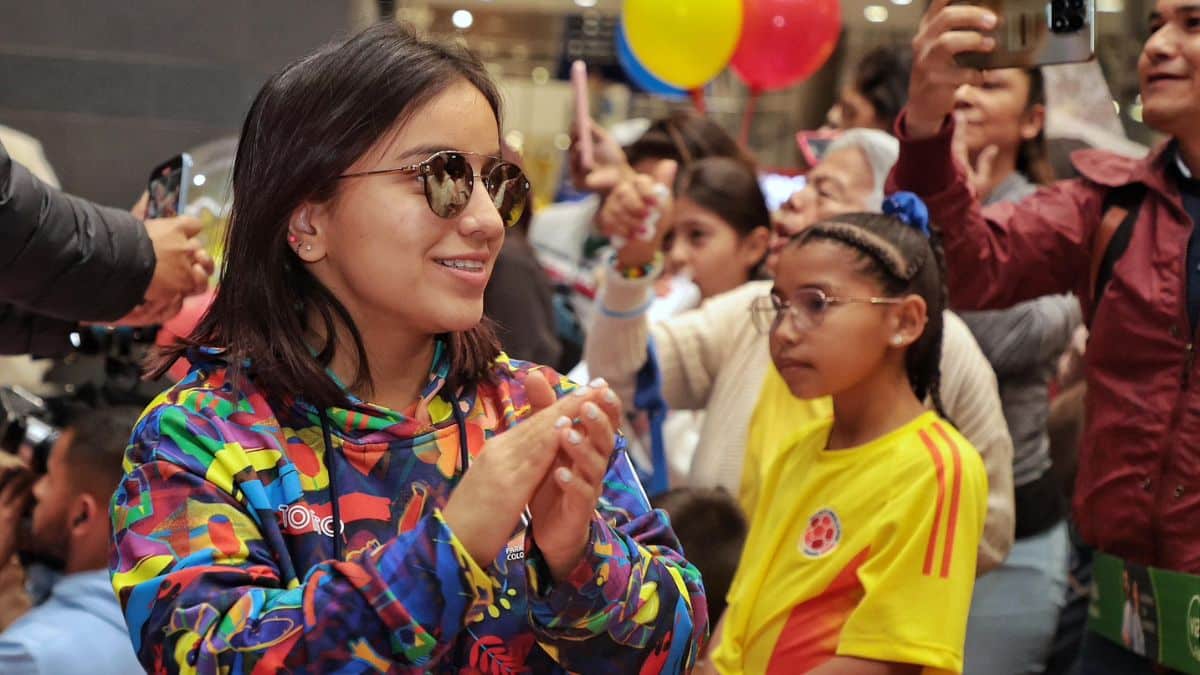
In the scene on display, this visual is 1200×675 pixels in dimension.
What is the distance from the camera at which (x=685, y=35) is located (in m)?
5.18

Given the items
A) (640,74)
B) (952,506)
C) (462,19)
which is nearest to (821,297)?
(952,506)

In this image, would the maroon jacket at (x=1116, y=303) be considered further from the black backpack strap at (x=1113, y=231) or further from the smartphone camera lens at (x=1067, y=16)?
the smartphone camera lens at (x=1067, y=16)

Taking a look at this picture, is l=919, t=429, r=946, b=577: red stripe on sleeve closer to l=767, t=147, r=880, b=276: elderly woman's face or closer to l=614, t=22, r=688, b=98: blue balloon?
l=767, t=147, r=880, b=276: elderly woman's face

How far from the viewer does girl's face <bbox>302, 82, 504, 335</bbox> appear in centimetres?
180

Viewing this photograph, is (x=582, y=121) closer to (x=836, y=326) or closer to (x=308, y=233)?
(x=836, y=326)

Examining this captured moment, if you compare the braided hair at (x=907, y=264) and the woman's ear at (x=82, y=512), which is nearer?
the braided hair at (x=907, y=264)

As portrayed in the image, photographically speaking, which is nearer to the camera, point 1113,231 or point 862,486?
point 862,486

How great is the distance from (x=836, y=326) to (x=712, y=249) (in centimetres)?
149

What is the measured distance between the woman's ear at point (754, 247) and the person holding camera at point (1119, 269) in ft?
4.51

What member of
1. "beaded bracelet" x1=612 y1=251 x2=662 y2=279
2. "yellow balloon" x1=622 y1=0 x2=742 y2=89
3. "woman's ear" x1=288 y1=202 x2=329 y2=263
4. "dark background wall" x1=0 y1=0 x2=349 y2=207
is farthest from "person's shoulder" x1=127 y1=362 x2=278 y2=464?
"dark background wall" x1=0 y1=0 x2=349 y2=207

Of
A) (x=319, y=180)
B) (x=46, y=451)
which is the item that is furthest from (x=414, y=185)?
(x=46, y=451)

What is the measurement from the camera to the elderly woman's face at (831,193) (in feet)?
12.3

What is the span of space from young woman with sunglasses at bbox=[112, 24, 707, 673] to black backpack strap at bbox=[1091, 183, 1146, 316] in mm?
1498

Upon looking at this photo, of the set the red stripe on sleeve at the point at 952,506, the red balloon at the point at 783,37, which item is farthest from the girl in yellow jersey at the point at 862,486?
the red balloon at the point at 783,37
